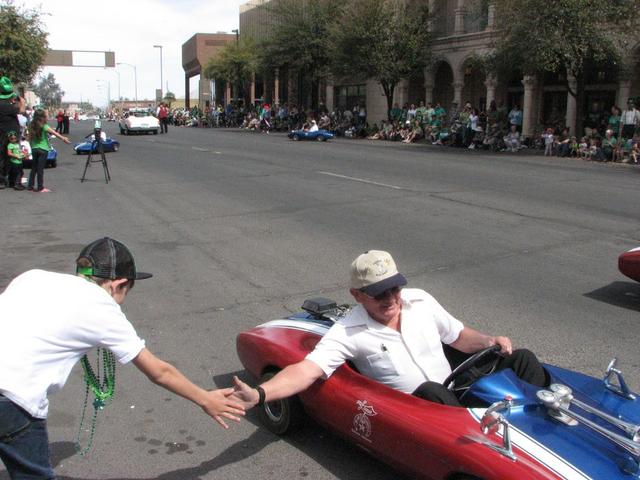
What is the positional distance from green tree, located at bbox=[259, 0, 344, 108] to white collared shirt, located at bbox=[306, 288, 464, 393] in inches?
1400

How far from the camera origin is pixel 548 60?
20.6 meters

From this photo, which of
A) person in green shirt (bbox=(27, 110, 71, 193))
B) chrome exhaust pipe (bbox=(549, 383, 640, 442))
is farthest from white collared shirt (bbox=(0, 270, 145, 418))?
person in green shirt (bbox=(27, 110, 71, 193))

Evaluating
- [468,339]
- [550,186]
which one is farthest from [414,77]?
[468,339]

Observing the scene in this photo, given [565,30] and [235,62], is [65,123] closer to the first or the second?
[235,62]

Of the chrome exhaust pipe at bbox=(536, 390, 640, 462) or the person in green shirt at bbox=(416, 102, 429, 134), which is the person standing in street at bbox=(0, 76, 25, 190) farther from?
the person in green shirt at bbox=(416, 102, 429, 134)

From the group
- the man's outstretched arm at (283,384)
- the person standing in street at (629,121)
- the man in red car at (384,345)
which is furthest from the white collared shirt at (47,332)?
the person standing in street at (629,121)

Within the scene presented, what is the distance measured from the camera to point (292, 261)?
7598mm

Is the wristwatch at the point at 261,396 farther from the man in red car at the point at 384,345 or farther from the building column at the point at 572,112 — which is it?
the building column at the point at 572,112

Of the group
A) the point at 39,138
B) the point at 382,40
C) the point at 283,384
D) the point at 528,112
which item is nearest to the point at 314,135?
the point at 382,40

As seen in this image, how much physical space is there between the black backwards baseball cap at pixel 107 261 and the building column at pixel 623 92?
2570 centimetres

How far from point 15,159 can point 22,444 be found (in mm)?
12662

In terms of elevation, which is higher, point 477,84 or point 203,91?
point 203,91

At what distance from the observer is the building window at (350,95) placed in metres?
43.3

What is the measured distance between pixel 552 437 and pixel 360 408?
93cm
